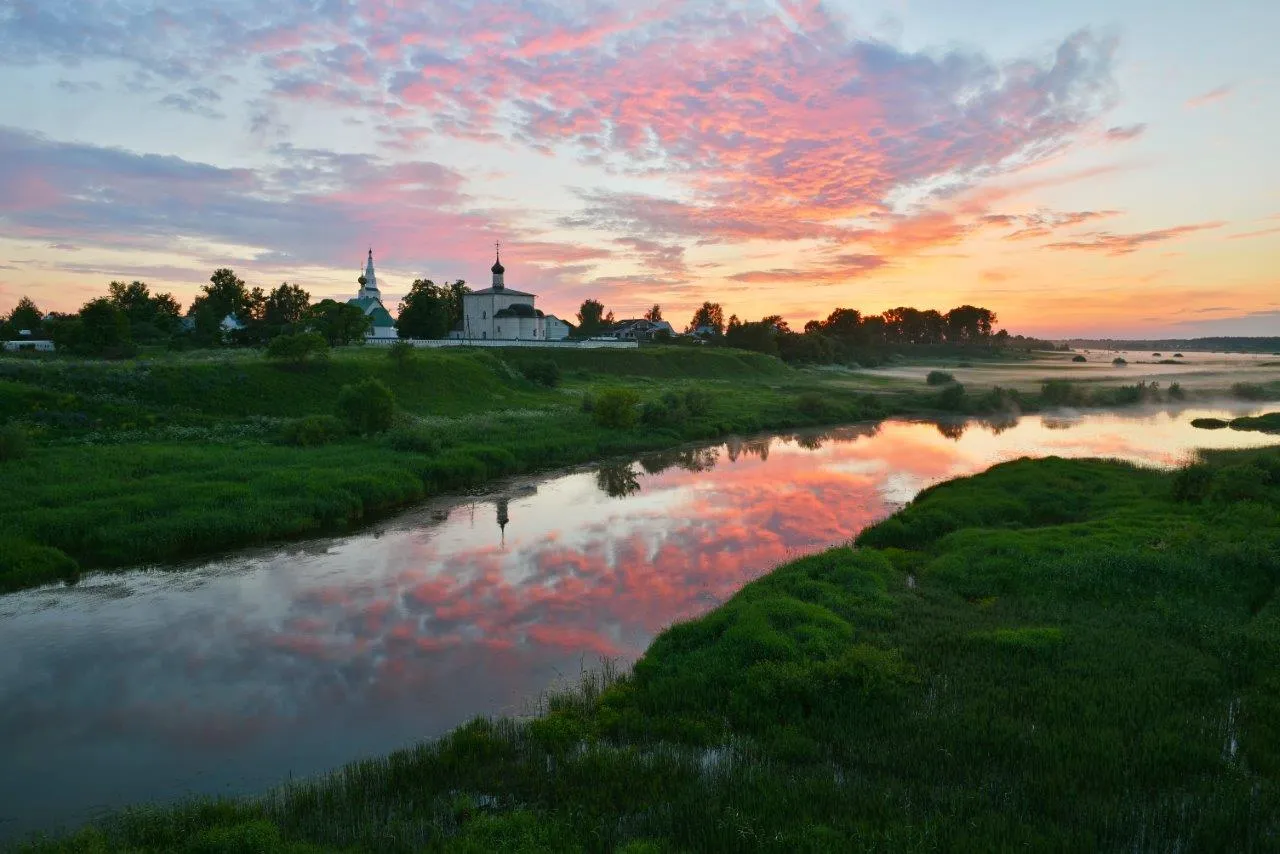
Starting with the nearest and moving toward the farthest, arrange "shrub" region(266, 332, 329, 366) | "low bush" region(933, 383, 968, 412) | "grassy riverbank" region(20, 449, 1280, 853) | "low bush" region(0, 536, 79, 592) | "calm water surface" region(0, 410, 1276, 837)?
"grassy riverbank" region(20, 449, 1280, 853), "calm water surface" region(0, 410, 1276, 837), "low bush" region(0, 536, 79, 592), "shrub" region(266, 332, 329, 366), "low bush" region(933, 383, 968, 412)

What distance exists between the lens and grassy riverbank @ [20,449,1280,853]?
30.7 ft

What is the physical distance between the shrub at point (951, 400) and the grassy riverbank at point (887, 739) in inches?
2447

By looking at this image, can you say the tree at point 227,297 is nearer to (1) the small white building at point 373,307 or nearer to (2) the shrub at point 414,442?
(1) the small white building at point 373,307

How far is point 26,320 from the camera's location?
327ft

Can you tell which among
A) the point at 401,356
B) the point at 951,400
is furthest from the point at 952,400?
the point at 401,356

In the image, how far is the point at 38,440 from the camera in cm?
3269

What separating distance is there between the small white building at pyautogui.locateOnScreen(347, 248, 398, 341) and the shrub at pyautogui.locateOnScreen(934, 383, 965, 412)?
2714 inches

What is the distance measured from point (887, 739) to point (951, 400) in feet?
246

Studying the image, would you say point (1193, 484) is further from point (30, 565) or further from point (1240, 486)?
point (30, 565)

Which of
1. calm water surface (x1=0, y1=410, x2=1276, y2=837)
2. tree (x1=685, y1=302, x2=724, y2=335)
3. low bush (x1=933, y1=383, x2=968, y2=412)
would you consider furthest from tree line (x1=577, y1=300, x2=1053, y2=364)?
calm water surface (x1=0, y1=410, x2=1276, y2=837)

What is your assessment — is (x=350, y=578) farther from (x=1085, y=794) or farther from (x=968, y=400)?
(x=968, y=400)

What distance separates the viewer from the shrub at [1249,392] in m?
89.1

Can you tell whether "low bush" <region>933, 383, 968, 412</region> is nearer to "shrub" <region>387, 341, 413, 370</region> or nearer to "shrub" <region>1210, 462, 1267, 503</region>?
"shrub" <region>1210, 462, 1267, 503</region>

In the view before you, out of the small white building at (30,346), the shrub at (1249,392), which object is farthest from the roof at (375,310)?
the shrub at (1249,392)
